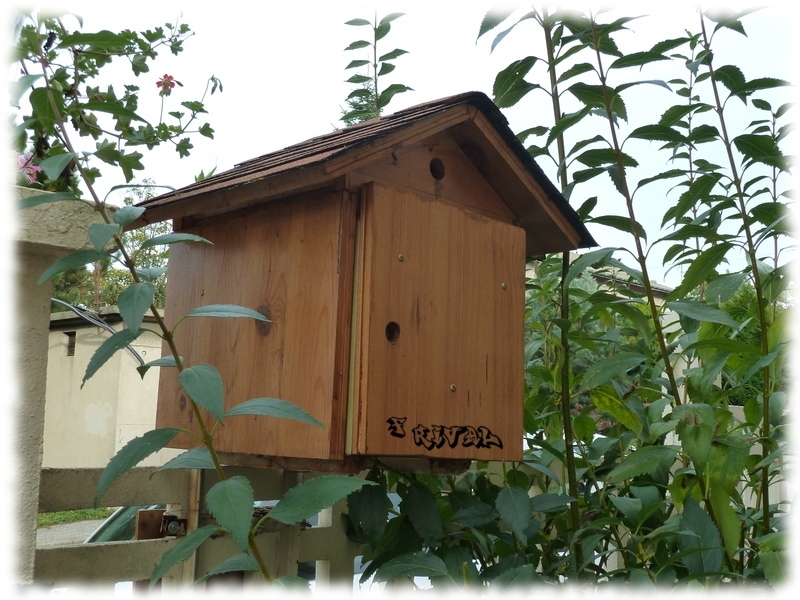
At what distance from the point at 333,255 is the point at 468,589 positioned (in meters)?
0.62

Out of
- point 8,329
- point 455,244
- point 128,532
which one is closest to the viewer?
point 8,329

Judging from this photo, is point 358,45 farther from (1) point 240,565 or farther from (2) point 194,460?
(1) point 240,565

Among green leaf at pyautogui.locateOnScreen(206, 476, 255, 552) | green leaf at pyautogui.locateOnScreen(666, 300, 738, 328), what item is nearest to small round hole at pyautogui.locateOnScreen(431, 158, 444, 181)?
green leaf at pyautogui.locateOnScreen(666, 300, 738, 328)

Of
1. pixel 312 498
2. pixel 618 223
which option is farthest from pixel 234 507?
pixel 618 223

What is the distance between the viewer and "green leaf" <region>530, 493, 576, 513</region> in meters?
1.65

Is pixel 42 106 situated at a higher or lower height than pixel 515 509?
higher

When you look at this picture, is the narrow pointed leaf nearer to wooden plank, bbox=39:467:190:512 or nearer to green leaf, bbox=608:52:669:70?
green leaf, bbox=608:52:669:70

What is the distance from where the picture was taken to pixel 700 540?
1.44 meters

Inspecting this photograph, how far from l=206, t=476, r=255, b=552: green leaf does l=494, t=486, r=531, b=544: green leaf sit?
2.49 ft

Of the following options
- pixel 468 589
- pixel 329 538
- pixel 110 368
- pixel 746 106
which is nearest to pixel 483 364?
pixel 468 589

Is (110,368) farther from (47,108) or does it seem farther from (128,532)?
(47,108)

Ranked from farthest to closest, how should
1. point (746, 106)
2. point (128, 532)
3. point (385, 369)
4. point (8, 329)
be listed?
1. point (128, 532)
2. point (746, 106)
3. point (385, 369)
4. point (8, 329)

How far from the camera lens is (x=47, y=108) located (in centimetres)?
112

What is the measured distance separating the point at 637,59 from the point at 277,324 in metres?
0.92
